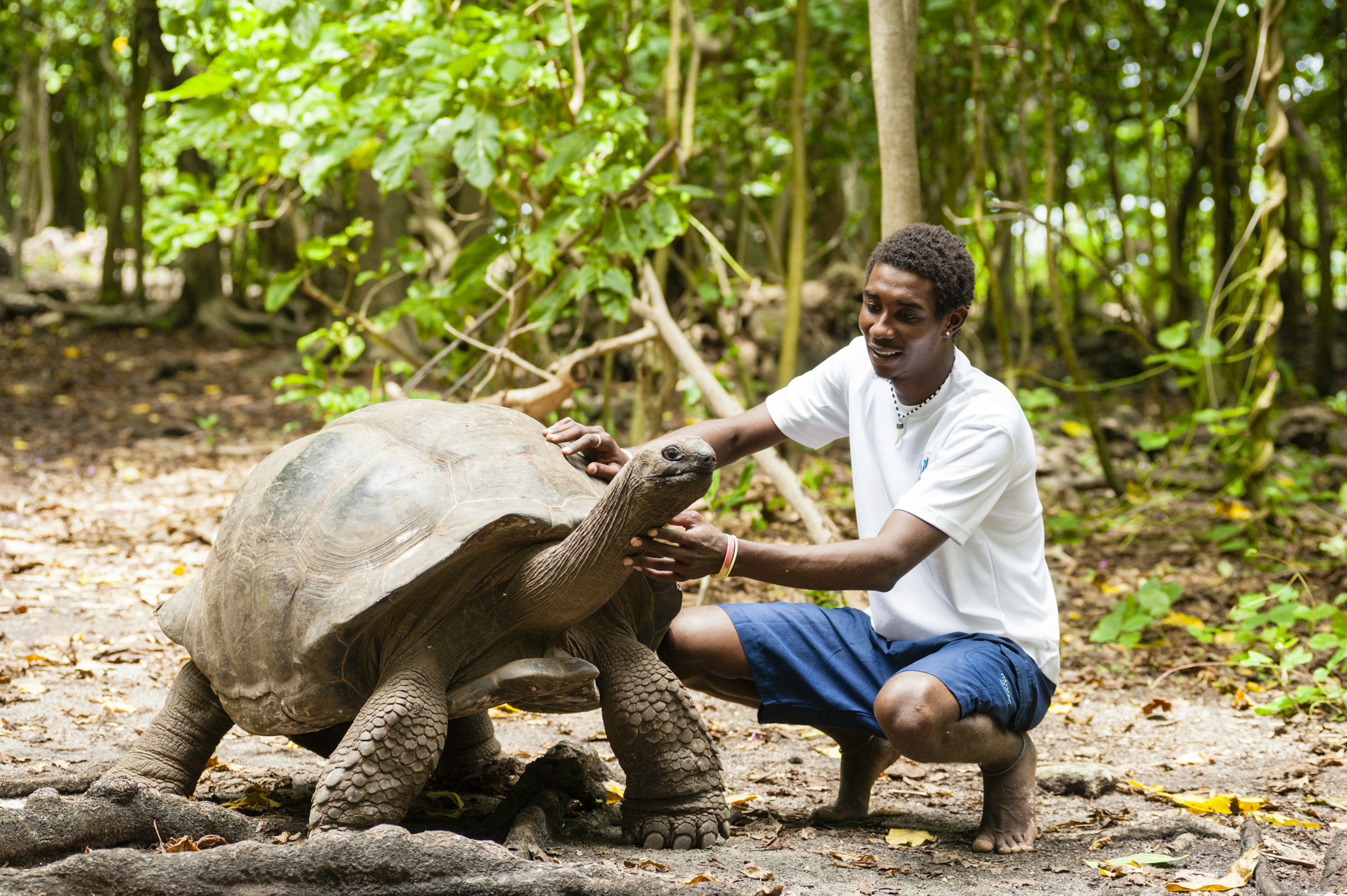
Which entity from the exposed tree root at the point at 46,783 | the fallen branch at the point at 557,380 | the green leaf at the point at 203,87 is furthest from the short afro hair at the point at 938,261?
the green leaf at the point at 203,87

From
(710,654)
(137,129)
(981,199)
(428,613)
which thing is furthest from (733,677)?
(137,129)

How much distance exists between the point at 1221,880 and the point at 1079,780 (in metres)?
0.75

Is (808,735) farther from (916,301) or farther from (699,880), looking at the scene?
(916,301)

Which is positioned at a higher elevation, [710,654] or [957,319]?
[957,319]

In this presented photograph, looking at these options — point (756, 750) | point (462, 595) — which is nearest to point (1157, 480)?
point (756, 750)

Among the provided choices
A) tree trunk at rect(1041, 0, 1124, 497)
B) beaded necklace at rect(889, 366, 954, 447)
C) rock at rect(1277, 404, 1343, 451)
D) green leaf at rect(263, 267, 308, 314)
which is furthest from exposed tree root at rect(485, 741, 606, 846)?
rock at rect(1277, 404, 1343, 451)

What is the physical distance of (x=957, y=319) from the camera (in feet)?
9.18

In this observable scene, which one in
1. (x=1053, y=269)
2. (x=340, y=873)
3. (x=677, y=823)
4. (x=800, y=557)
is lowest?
(x=677, y=823)

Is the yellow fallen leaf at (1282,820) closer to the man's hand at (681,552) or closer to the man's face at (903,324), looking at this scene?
the man's face at (903,324)

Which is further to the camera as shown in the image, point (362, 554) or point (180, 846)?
point (362, 554)

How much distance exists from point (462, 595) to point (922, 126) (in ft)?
27.3

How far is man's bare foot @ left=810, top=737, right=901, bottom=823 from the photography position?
116 inches

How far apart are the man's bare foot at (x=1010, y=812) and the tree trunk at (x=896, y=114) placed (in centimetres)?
199

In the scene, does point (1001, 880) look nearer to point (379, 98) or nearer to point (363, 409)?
point (363, 409)
